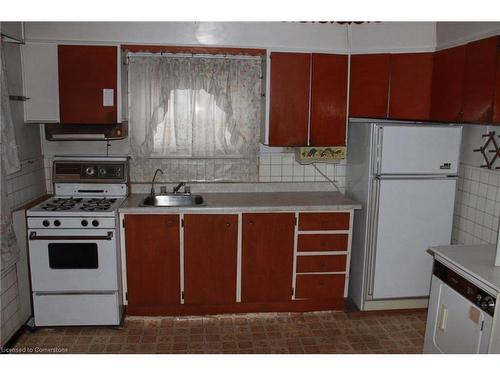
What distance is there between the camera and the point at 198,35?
3438mm

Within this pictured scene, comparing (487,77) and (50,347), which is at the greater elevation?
(487,77)

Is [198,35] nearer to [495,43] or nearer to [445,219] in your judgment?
[495,43]

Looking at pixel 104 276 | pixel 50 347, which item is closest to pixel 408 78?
pixel 104 276

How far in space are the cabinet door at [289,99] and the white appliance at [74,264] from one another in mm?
1511

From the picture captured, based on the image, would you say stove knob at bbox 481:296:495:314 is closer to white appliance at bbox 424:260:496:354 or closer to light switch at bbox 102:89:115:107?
white appliance at bbox 424:260:496:354

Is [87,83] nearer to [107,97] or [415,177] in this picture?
[107,97]

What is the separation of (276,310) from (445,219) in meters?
1.62

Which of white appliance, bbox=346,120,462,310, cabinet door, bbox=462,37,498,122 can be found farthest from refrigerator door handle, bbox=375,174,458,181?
cabinet door, bbox=462,37,498,122

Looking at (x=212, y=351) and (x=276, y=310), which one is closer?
(x=212, y=351)

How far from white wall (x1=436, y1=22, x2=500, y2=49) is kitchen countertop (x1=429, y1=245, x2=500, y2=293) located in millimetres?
1382

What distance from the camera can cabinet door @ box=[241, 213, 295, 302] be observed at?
345 centimetres

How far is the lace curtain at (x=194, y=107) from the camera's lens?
363 centimetres

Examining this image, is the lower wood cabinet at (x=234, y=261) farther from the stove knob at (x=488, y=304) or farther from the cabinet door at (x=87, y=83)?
the stove knob at (x=488, y=304)

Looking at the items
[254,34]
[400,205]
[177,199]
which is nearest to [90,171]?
[177,199]
